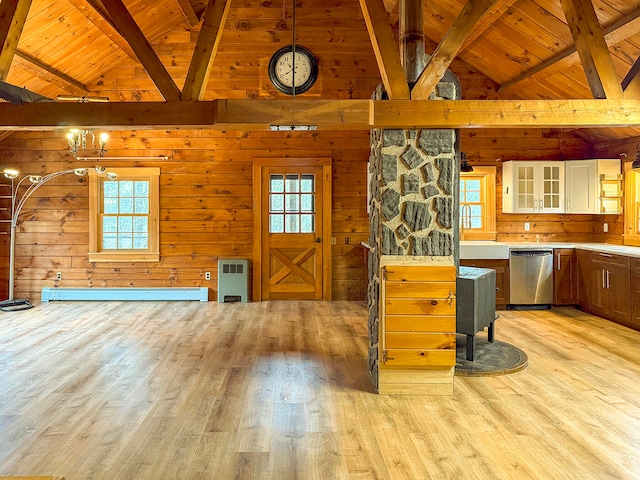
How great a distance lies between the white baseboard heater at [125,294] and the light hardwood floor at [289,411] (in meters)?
1.75

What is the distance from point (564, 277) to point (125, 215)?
6.70m

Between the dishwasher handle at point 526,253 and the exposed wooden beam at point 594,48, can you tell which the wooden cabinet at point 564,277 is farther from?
the exposed wooden beam at point 594,48

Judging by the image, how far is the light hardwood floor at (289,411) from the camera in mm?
2562

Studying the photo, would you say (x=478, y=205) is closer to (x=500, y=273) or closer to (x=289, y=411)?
(x=500, y=273)

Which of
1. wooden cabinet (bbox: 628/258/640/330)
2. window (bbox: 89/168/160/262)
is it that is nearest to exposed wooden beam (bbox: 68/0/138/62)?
window (bbox: 89/168/160/262)

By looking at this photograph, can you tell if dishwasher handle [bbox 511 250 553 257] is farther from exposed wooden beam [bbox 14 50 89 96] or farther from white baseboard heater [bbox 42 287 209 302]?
exposed wooden beam [bbox 14 50 89 96]

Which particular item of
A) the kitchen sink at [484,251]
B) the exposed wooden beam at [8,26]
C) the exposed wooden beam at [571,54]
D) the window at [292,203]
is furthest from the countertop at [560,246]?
the exposed wooden beam at [8,26]

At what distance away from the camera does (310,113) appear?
3.64 meters

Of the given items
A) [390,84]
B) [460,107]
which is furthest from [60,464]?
[460,107]

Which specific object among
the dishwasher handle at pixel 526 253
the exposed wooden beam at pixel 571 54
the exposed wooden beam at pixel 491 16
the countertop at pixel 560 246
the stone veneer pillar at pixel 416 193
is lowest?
the dishwasher handle at pixel 526 253

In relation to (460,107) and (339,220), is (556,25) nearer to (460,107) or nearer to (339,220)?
(460,107)

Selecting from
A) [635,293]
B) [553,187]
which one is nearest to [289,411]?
[635,293]

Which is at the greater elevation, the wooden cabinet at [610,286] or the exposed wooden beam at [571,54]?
the exposed wooden beam at [571,54]

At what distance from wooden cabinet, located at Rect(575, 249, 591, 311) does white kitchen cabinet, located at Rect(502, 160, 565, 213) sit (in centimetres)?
84
